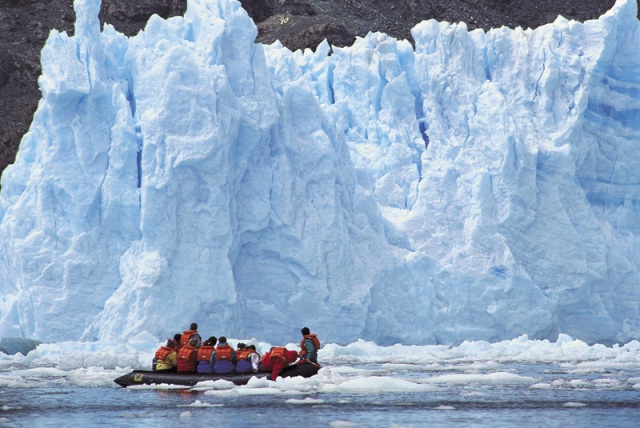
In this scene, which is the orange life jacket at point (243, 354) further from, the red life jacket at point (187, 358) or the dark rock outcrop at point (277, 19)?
the dark rock outcrop at point (277, 19)

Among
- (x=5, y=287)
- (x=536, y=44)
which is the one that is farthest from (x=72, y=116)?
(x=536, y=44)

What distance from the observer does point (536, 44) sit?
24.3 m

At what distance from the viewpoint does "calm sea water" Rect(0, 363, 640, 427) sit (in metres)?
11.1

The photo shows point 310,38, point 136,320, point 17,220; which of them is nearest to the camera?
point 136,320

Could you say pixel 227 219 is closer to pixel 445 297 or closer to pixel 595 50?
pixel 445 297

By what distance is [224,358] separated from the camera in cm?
1477

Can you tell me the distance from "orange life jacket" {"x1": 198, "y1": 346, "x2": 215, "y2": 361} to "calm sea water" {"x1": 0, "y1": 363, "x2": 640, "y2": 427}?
0.67 metres

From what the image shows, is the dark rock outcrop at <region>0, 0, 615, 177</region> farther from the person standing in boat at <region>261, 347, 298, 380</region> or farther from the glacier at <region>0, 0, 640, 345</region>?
the person standing in boat at <region>261, 347, 298, 380</region>

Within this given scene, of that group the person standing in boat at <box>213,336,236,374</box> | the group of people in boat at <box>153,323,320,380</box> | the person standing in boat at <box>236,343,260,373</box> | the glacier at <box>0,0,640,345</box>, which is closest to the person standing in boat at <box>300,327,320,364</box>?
the group of people in boat at <box>153,323,320,380</box>

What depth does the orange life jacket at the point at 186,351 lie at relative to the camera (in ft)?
48.7

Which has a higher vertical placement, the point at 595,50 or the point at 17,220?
the point at 595,50

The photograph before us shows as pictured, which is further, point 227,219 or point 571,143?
point 571,143

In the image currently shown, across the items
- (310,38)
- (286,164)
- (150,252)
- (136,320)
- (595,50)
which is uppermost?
(310,38)

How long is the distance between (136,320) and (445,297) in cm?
669
